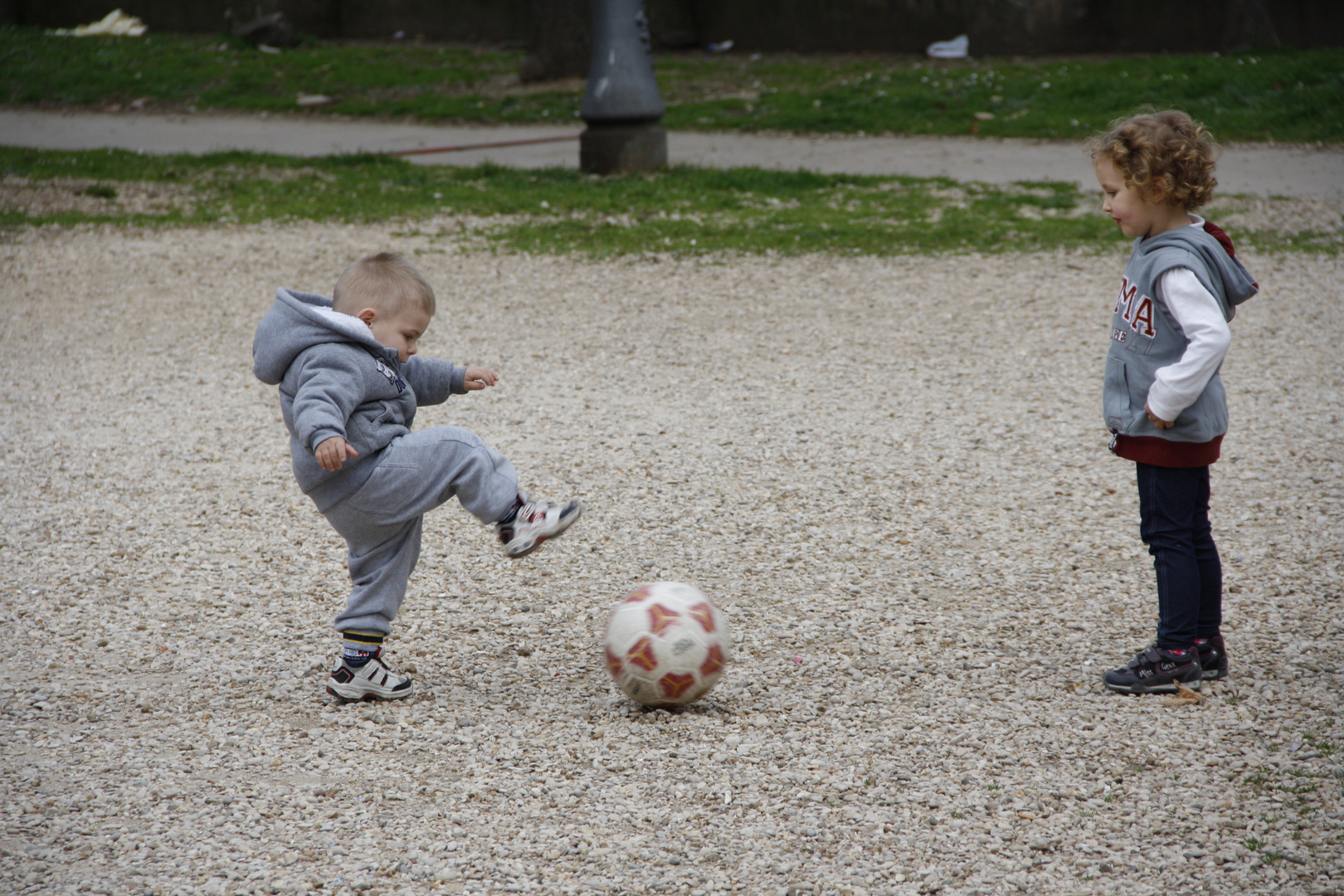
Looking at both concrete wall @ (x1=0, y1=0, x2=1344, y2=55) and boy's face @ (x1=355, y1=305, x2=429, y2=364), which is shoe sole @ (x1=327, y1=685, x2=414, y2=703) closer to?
boy's face @ (x1=355, y1=305, x2=429, y2=364)

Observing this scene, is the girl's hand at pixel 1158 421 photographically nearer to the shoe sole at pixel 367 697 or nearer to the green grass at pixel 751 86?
the shoe sole at pixel 367 697

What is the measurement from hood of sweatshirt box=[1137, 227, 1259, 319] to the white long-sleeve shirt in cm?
4

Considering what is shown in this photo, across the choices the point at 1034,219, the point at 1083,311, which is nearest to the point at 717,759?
the point at 1083,311

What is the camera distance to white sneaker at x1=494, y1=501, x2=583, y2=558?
10.9ft

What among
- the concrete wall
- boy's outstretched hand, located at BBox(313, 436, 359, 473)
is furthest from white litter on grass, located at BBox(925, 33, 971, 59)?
boy's outstretched hand, located at BBox(313, 436, 359, 473)

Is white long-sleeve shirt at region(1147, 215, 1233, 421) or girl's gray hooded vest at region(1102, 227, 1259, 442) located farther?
girl's gray hooded vest at region(1102, 227, 1259, 442)

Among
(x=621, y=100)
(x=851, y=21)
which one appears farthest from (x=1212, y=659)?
(x=851, y=21)

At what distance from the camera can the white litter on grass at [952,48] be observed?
61.5ft

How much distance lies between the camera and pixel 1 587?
14.6 ft

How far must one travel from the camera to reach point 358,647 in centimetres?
354

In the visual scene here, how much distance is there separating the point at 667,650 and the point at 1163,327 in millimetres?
1645

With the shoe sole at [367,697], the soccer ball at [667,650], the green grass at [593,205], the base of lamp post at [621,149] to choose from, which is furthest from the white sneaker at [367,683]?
the base of lamp post at [621,149]

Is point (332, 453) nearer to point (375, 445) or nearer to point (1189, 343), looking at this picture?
point (375, 445)

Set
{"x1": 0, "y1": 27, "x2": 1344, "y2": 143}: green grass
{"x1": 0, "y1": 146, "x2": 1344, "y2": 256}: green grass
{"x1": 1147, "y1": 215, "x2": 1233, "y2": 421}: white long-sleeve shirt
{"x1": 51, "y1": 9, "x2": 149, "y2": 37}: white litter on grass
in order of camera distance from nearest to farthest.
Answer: {"x1": 1147, "y1": 215, "x2": 1233, "y2": 421}: white long-sleeve shirt < {"x1": 0, "y1": 146, "x2": 1344, "y2": 256}: green grass < {"x1": 0, "y1": 27, "x2": 1344, "y2": 143}: green grass < {"x1": 51, "y1": 9, "x2": 149, "y2": 37}: white litter on grass
